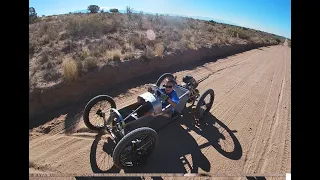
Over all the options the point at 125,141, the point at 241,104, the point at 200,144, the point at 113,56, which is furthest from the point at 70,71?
the point at 241,104

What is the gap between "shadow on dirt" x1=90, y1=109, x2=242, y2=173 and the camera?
214 inches

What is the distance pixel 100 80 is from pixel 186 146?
15.9 ft

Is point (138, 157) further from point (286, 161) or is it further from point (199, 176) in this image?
point (286, 161)

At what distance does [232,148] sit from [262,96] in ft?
14.9

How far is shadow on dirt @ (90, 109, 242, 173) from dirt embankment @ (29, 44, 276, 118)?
269cm

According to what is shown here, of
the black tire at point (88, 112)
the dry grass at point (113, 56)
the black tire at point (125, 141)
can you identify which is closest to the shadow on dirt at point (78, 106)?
the black tire at point (88, 112)

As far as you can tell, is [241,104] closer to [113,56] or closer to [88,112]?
[88,112]

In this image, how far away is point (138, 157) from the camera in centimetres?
533

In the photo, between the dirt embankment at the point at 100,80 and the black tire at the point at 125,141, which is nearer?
the black tire at the point at 125,141

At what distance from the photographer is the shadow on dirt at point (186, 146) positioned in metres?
5.44

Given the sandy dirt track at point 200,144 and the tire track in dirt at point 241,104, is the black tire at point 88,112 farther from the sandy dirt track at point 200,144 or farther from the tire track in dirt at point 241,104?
the tire track in dirt at point 241,104

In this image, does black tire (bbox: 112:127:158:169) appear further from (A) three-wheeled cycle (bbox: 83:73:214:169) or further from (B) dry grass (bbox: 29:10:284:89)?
(B) dry grass (bbox: 29:10:284:89)

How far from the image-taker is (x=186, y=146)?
20.3ft
